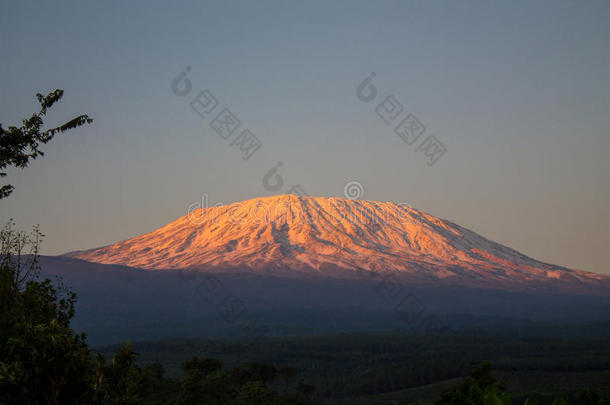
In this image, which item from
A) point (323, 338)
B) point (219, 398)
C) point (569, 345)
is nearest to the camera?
point (219, 398)

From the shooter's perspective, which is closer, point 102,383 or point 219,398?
point 102,383

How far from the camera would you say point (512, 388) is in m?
112

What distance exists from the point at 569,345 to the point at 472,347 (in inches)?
988

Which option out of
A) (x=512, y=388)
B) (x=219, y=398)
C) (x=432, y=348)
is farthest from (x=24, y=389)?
(x=432, y=348)

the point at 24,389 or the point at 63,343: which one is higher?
the point at 63,343

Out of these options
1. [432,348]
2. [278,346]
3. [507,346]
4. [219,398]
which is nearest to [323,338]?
[278,346]

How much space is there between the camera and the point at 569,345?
167 m

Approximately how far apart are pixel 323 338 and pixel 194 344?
39.3 metres

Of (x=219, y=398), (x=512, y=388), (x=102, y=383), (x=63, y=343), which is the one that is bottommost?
(x=512, y=388)

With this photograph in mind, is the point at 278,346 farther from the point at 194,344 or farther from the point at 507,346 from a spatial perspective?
the point at 507,346

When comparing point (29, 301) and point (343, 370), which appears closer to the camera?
point (29, 301)

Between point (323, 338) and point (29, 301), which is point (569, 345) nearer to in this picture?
point (323, 338)

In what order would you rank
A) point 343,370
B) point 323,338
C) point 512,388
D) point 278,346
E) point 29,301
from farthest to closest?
point 323,338, point 278,346, point 343,370, point 512,388, point 29,301

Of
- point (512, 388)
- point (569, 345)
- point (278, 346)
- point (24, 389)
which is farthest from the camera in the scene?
point (278, 346)
